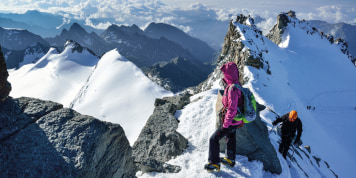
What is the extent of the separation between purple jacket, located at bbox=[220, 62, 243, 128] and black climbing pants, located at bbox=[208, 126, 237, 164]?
47 cm

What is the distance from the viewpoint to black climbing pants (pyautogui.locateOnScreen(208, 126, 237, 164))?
19.8 ft

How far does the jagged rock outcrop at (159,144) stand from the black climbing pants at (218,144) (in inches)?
58.1

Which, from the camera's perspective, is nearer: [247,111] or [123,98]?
[247,111]

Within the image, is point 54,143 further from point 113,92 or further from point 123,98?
point 113,92

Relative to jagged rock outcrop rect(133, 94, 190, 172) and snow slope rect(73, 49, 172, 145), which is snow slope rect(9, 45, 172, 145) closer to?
snow slope rect(73, 49, 172, 145)

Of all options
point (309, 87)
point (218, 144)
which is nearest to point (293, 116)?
point (218, 144)

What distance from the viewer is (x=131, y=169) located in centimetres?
598

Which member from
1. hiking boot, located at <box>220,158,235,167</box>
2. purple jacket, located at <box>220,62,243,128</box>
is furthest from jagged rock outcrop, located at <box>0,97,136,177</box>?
hiking boot, located at <box>220,158,235,167</box>

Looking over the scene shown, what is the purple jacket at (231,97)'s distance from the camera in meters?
5.35

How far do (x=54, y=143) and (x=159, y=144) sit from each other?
4.91m

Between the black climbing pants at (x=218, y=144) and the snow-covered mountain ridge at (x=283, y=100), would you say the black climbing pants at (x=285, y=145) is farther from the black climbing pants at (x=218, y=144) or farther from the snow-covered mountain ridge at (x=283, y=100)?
the black climbing pants at (x=218, y=144)

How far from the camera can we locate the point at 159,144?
27.8ft

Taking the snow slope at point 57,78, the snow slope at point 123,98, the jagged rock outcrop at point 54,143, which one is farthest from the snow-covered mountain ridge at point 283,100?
the snow slope at point 57,78

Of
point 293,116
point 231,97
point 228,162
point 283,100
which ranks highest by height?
point 231,97
